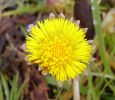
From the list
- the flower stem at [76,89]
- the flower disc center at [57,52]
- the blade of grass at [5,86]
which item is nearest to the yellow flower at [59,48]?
the flower disc center at [57,52]

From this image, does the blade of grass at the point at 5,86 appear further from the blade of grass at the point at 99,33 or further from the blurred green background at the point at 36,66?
the blade of grass at the point at 99,33

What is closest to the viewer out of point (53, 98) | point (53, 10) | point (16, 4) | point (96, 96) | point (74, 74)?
point (74, 74)

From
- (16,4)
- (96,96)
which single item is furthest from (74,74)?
(16,4)

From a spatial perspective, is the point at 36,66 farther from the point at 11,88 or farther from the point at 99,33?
the point at 99,33

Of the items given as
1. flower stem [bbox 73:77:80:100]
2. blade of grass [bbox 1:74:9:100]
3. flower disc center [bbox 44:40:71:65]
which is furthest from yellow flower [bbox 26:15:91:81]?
blade of grass [bbox 1:74:9:100]

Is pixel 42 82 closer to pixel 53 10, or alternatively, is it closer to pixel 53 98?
pixel 53 98

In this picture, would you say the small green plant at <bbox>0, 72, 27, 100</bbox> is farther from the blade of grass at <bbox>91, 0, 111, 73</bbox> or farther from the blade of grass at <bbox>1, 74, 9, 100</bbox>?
the blade of grass at <bbox>91, 0, 111, 73</bbox>

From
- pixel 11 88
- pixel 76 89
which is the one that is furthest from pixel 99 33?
pixel 11 88
